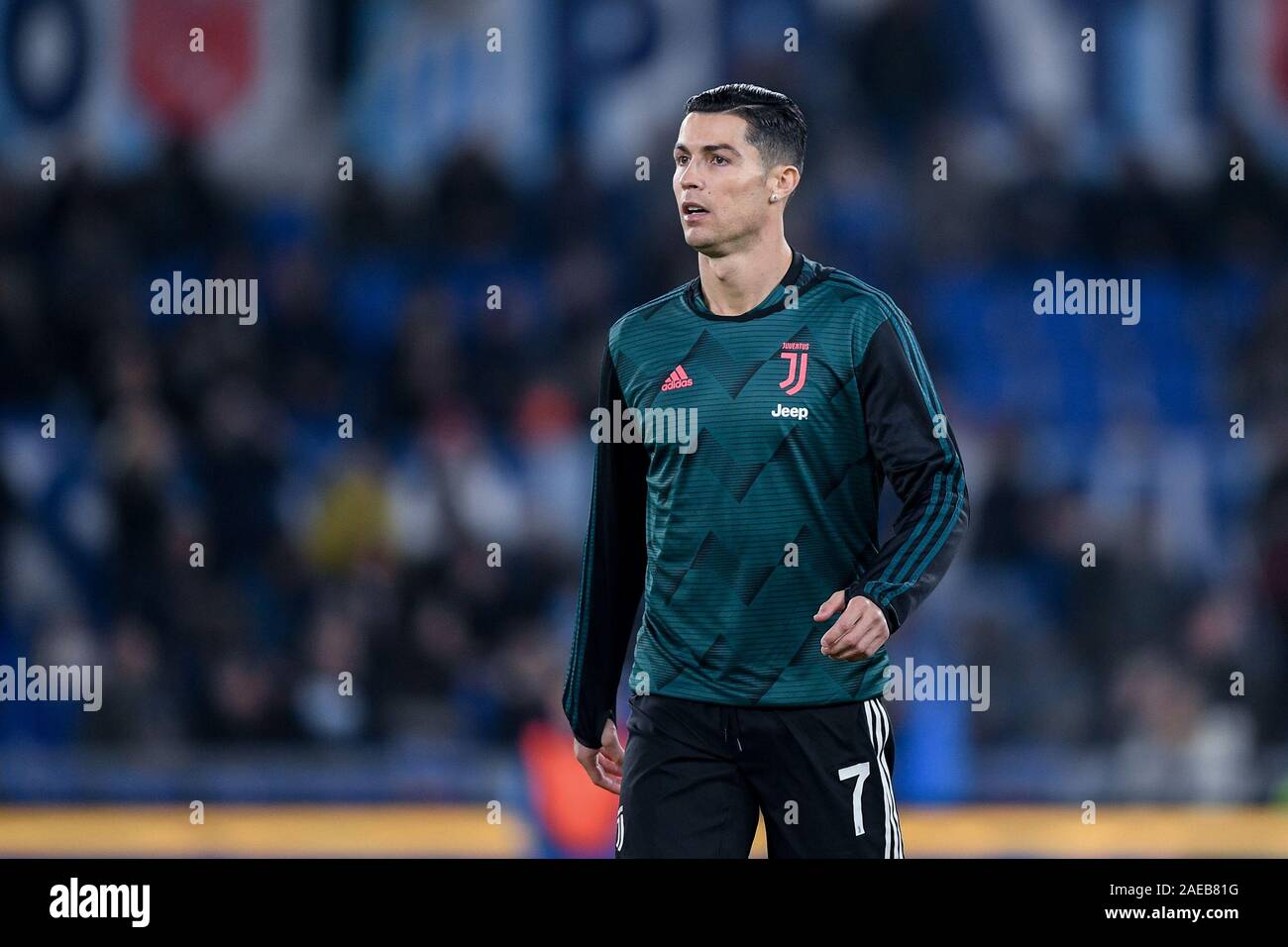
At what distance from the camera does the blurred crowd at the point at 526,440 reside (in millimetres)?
9094

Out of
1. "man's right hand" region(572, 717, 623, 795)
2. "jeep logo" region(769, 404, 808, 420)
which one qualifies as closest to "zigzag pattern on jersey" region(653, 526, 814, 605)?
"jeep logo" region(769, 404, 808, 420)

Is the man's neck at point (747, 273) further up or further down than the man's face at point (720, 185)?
further down

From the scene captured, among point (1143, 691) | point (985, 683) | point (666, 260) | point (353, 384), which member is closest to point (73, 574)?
point (353, 384)

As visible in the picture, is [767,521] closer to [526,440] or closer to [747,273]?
[747,273]

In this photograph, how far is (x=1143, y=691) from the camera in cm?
925

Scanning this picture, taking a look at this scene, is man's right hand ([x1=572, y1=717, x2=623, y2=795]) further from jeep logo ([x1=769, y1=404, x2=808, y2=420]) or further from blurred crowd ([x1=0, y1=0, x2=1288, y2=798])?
blurred crowd ([x1=0, y1=0, x2=1288, y2=798])

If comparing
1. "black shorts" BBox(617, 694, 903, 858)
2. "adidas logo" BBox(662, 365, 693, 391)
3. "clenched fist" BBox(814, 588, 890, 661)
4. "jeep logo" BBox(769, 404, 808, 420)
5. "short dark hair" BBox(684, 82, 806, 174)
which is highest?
"short dark hair" BBox(684, 82, 806, 174)

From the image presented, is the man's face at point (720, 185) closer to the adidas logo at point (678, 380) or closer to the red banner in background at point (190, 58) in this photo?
the adidas logo at point (678, 380)

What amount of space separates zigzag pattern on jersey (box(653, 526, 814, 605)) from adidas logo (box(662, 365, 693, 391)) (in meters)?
0.34

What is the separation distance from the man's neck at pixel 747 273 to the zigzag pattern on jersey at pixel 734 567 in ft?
1.76

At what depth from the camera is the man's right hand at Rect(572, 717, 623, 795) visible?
14.0 ft

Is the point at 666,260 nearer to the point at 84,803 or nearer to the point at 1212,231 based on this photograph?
the point at 1212,231

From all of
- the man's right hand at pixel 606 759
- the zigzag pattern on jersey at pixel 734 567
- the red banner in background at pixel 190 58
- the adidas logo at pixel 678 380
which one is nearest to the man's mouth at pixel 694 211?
the adidas logo at pixel 678 380

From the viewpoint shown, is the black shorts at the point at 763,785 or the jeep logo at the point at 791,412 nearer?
the black shorts at the point at 763,785
